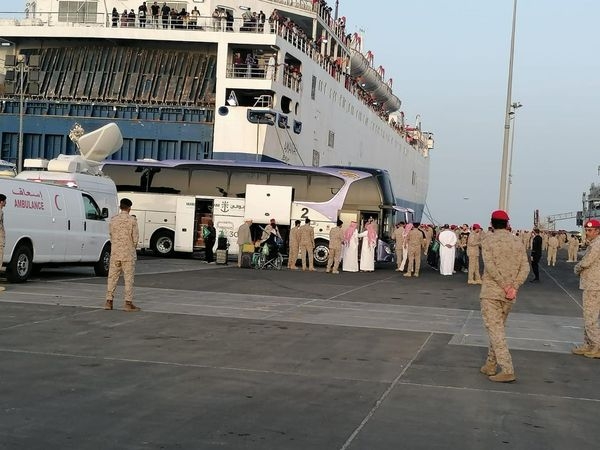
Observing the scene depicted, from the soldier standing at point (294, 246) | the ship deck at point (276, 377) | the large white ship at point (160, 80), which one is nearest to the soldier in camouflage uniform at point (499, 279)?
the ship deck at point (276, 377)

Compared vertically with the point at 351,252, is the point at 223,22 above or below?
above

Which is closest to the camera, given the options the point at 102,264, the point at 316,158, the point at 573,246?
the point at 102,264

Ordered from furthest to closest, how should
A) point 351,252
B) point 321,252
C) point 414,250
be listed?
point 321,252, point 351,252, point 414,250

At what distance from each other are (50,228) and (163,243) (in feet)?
48.2

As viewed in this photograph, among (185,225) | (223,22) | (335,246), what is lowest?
(335,246)

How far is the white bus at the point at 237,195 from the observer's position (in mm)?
30922

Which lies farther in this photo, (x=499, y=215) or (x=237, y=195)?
(x=237, y=195)

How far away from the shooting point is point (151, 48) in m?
39.8

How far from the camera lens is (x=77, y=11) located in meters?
42.7

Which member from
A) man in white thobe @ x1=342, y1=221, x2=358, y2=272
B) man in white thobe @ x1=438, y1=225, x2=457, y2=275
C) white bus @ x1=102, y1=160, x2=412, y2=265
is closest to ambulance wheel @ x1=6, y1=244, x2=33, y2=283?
white bus @ x1=102, y1=160, x2=412, y2=265

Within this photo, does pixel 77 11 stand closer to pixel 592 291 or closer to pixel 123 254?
pixel 123 254

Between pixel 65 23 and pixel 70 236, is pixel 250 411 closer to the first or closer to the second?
pixel 70 236

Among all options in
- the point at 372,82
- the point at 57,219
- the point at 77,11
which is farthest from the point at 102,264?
the point at 372,82

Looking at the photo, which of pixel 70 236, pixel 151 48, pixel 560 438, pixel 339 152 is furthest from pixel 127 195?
pixel 560 438
